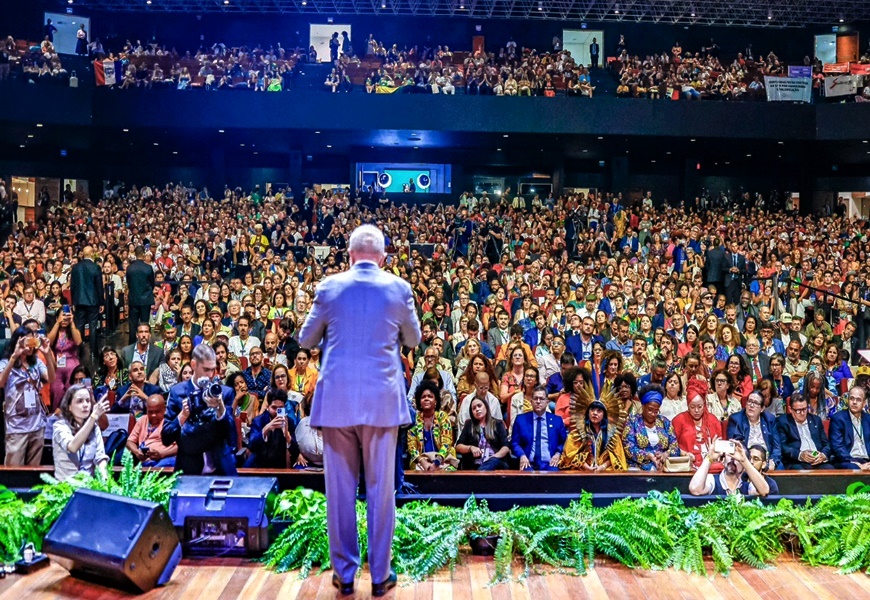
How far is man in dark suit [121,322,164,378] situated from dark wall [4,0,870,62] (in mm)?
16600

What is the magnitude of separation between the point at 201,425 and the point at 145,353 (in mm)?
4129

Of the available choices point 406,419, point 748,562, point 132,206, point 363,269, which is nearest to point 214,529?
point 406,419

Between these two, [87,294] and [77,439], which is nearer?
[77,439]

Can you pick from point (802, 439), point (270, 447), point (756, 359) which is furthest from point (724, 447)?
point (756, 359)

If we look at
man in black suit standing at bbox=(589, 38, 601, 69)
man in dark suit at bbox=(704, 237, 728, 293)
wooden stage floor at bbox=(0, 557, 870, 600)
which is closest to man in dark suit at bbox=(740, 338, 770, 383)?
man in dark suit at bbox=(704, 237, 728, 293)

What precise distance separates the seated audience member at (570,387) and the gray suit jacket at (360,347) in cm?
294

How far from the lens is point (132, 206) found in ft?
60.1

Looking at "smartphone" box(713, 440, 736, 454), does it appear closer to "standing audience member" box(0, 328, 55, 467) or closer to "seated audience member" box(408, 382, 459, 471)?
"seated audience member" box(408, 382, 459, 471)

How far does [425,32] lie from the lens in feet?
78.0

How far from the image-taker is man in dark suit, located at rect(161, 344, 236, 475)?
4.08 m

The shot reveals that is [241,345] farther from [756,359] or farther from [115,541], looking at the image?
[115,541]

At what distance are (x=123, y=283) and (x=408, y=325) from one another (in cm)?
927

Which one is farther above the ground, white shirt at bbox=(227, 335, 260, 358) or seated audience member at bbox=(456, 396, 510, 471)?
white shirt at bbox=(227, 335, 260, 358)

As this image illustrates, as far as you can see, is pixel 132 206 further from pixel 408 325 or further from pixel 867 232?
pixel 408 325
